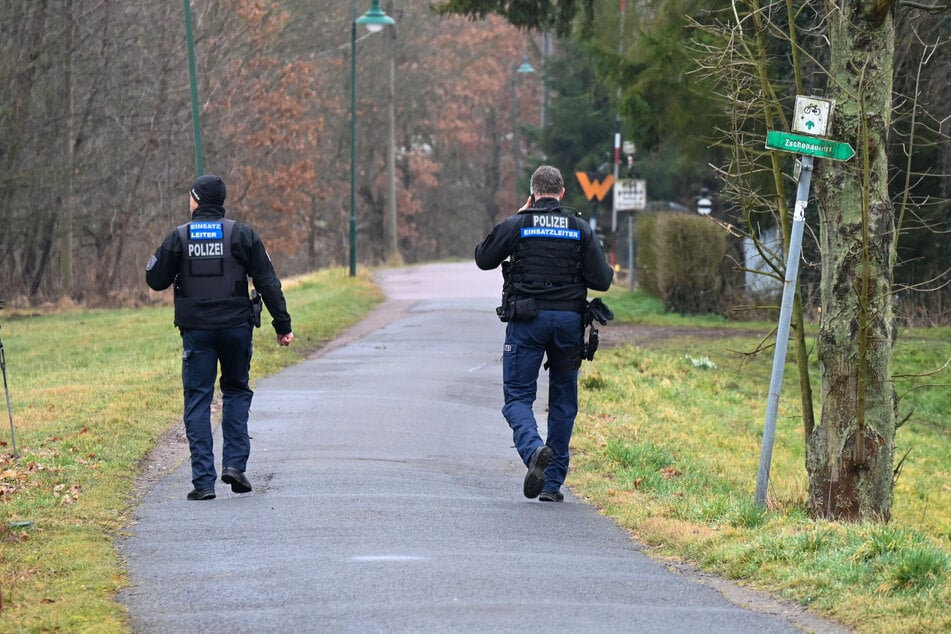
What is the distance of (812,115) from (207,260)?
3671mm

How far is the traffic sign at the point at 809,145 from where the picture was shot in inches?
316

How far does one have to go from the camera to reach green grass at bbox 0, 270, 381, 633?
606cm

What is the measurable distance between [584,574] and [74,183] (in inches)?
1047

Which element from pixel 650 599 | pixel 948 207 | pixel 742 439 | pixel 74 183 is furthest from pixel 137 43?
pixel 650 599

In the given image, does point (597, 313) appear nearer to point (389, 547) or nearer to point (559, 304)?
point (559, 304)

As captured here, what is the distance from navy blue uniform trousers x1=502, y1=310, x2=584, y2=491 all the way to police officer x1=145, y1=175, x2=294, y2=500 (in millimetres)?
1493

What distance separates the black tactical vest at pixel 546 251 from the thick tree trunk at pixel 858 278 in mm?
1587

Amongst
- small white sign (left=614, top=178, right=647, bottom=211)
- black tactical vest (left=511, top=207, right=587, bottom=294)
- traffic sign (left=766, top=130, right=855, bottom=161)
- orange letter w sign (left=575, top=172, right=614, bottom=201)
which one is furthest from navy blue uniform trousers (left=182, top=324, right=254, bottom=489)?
orange letter w sign (left=575, top=172, right=614, bottom=201)

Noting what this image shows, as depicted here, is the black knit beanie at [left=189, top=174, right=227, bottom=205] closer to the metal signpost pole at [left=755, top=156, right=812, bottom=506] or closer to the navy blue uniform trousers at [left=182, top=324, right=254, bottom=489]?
the navy blue uniform trousers at [left=182, top=324, right=254, bottom=489]

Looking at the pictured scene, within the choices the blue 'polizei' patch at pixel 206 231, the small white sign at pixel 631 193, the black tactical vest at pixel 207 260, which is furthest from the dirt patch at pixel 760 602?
the small white sign at pixel 631 193

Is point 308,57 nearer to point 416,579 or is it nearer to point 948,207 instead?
point 948,207

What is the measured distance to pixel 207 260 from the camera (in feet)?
28.7

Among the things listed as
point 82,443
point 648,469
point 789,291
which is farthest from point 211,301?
point 648,469

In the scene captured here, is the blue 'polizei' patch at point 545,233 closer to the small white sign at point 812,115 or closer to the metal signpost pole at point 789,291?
the metal signpost pole at point 789,291
